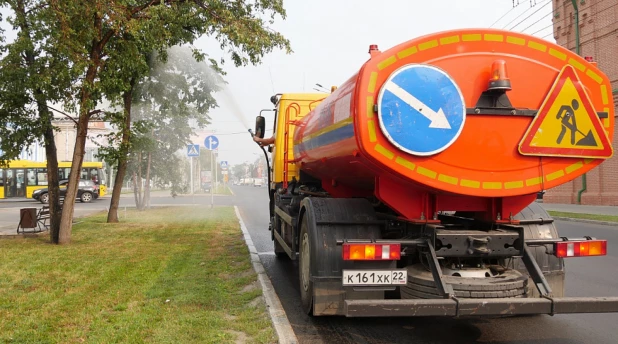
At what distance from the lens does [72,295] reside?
5785mm

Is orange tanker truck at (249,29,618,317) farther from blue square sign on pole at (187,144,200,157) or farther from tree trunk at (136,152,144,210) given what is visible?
tree trunk at (136,152,144,210)

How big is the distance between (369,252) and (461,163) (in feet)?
3.39

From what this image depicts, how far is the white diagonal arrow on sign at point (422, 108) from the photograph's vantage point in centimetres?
376

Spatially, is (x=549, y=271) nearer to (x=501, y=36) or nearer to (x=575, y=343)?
(x=575, y=343)

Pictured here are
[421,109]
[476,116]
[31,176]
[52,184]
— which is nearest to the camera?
[421,109]

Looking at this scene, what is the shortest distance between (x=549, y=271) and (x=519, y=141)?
1505mm

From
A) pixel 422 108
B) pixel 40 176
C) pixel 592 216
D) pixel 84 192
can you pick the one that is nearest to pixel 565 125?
pixel 422 108

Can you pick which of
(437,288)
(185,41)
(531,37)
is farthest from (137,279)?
(185,41)

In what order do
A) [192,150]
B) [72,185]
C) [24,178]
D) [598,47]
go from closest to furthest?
[72,185] → [192,150] → [598,47] → [24,178]

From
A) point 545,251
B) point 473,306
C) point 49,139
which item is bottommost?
point 473,306

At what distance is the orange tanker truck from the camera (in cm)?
375

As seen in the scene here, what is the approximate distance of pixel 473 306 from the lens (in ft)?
12.0

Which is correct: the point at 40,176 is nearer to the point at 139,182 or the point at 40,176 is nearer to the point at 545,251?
the point at 139,182

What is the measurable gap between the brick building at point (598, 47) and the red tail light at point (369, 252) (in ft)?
66.3
